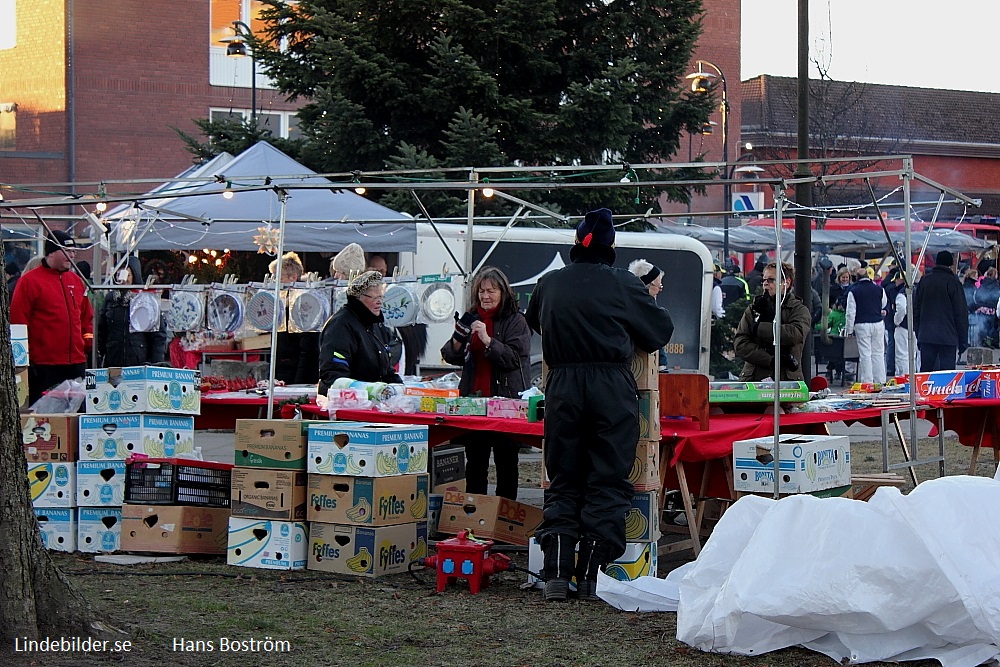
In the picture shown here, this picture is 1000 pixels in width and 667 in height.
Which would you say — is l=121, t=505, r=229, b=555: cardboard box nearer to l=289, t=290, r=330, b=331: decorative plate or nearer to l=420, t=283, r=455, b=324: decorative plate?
l=289, t=290, r=330, b=331: decorative plate

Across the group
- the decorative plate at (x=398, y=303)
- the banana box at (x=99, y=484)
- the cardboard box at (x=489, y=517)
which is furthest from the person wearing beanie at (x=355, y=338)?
the decorative plate at (x=398, y=303)

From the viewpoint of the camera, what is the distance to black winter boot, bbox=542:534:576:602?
6.70 m

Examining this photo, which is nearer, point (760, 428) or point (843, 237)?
point (760, 428)

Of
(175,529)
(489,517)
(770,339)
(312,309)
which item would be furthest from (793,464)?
(312,309)

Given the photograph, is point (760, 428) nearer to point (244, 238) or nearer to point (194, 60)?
point (244, 238)

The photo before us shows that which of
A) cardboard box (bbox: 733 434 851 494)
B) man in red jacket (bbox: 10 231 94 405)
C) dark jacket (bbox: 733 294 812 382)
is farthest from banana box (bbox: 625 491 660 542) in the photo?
man in red jacket (bbox: 10 231 94 405)

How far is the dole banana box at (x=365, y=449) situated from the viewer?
24.2 ft

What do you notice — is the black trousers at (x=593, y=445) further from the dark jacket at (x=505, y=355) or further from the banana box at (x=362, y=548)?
the dark jacket at (x=505, y=355)

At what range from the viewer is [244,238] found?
1477cm

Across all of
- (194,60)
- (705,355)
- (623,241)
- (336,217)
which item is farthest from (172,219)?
(194,60)

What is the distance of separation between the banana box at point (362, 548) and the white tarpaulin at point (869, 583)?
2290 mm

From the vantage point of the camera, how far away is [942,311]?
674 inches

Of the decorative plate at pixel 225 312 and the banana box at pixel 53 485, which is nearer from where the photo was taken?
the banana box at pixel 53 485

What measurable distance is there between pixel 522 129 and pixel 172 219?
21.4 feet
